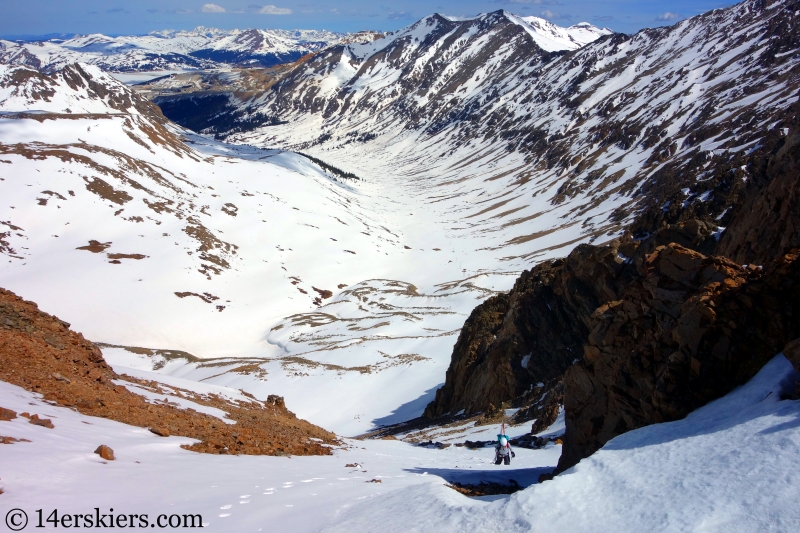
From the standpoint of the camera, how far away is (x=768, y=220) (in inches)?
677

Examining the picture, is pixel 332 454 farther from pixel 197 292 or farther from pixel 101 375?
pixel 197 292

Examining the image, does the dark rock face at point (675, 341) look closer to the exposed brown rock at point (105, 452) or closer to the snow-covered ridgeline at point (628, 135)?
the exposed brown rock at point (105, 452)

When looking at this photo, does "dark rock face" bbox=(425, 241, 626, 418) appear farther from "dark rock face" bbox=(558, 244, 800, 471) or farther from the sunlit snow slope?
"dark rock face" bbox=(558, 244, 800, 471)

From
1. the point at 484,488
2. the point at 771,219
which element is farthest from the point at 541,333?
the point at 484,488

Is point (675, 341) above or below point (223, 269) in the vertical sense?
below

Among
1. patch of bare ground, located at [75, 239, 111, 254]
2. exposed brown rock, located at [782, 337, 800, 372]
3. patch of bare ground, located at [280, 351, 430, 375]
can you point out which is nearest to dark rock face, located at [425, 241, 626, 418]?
patch of bare ground, located at [280, 351, 430, 375]

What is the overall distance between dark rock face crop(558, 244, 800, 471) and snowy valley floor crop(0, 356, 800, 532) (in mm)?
726

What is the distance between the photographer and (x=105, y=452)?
8703mm

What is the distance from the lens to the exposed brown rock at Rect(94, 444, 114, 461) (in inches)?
341

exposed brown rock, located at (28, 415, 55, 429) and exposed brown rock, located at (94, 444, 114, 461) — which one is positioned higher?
exposed brown rock, located at (28, 415, 55, 429)

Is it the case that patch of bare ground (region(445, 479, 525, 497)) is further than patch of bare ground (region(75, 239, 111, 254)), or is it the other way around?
patch of bare ground (region(75, 239, 111, 254))
